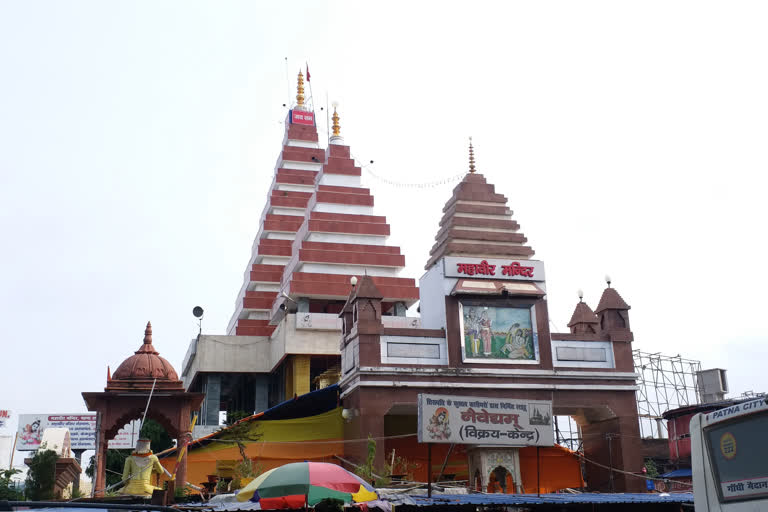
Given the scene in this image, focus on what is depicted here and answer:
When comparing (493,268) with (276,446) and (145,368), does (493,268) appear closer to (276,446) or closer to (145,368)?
(276,446)

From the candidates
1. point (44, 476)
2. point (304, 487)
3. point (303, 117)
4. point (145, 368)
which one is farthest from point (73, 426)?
point (304, 487)

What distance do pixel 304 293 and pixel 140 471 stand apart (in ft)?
73.7

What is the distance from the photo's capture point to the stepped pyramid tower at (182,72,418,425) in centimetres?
4172

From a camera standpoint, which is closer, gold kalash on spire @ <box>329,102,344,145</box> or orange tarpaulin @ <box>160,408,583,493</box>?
orange tarpaulin @ <box>160,408,583,493</box>

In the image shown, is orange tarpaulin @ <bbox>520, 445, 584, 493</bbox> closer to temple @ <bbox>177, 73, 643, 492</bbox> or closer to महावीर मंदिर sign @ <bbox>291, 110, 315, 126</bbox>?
temple @ <bbox>177, 73, 643, 492</bbox>

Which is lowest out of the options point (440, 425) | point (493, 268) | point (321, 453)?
point (321, 453)

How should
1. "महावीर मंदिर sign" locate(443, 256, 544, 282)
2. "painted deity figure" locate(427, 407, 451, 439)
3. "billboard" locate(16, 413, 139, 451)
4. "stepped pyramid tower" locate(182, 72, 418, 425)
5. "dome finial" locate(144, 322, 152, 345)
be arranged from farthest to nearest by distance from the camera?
"billboard" locate(16, 413, 139, 451) < "stepped pyramid tower" locate(182, 72, 418, 425) < "महावीर मंदिर sign" locate(443, 256, 544, 282) < "dome finial" locate(144, 322, 152, 345) < "painted deity figure" locate(427, 407, 451, 439)

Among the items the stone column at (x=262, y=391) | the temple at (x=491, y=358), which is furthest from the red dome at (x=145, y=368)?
the stone column at (x=262, y=391)

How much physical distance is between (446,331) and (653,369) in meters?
38.4

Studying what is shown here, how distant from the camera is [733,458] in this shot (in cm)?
1053

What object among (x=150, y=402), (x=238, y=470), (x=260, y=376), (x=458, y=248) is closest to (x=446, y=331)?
(x=458, y=248)

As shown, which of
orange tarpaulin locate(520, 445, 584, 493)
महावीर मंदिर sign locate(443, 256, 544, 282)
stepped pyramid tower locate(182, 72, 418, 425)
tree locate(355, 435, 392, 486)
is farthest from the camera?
stepped pyramid tower locate(182, 72, 418, 425)

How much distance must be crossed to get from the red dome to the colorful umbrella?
36.8 ft

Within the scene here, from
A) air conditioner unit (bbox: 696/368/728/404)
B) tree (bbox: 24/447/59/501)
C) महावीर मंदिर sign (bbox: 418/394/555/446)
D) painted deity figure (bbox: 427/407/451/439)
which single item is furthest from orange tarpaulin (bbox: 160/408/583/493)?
air conditioner unit (bbox: 696/368/728/404)
